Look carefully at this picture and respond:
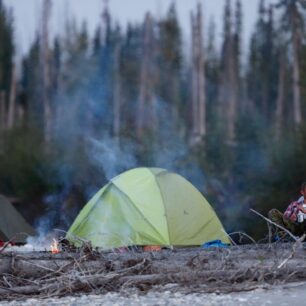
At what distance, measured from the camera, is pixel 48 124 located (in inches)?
1451

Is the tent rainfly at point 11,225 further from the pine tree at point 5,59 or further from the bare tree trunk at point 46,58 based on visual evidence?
the pine tree at point 5,59

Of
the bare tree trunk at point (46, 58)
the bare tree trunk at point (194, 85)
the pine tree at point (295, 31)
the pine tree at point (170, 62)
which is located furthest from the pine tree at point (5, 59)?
the pine tree at point (295, 31)

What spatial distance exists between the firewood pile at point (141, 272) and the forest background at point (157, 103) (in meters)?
13.5

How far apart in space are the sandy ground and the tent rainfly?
643 cm

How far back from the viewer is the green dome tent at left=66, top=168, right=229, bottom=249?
38.9 feet

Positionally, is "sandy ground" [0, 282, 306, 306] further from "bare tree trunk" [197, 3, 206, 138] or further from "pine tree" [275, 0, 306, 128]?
"bare tree trunk" [197, 3, 206, 138]

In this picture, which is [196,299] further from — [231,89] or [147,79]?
[231,89]

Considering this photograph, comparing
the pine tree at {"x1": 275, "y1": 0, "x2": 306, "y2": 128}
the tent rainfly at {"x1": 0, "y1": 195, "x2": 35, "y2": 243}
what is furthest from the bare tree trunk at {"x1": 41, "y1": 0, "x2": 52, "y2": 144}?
the tent rainfly at {"x1": 0, "y1": 195, "x2": 35, "y2": 243}

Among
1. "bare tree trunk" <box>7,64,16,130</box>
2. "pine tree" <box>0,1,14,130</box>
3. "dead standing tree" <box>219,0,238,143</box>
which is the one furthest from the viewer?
"pine tree" <box>0,1,14,130</box>

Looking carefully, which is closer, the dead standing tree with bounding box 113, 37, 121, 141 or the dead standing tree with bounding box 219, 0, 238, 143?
the dead standing tree with bounding box 113, 37, 121, 141

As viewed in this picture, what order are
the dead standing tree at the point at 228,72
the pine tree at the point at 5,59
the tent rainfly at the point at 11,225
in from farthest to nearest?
the pine tree at the point at 5,59
the dead standing tree at the point at 228,72
the tent rainfly at the point at 11,225

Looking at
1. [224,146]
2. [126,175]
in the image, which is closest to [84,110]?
[224,146]

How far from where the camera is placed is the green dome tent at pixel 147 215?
11.9 meters

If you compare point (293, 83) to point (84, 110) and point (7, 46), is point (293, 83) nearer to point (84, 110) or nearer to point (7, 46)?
point (84, 110)
